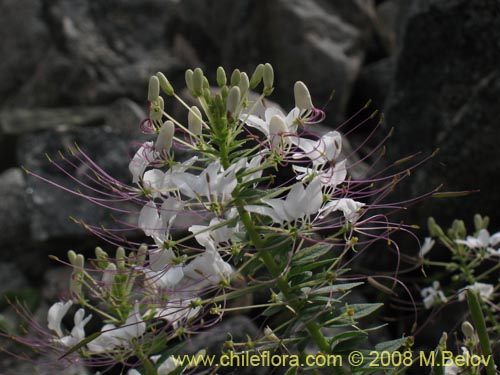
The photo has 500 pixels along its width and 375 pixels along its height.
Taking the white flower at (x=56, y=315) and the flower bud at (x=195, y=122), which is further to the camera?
the white flower at (x=56, y=315)

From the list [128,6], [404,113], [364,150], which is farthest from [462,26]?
[128,6]

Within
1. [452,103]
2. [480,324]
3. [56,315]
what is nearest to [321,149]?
[480,324]

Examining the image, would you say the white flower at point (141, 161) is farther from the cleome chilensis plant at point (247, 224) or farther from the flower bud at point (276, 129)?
the flower bud at point (276, 129)

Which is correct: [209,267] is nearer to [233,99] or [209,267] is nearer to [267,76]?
[233,99]

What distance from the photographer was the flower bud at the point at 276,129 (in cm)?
189

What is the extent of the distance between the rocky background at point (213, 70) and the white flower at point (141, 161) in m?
1.31

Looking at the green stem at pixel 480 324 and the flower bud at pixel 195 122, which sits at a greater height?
the flower bud at pixel 195 122

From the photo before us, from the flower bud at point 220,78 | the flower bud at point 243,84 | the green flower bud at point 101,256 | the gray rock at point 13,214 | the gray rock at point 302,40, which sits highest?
the flower bud at point 243,84

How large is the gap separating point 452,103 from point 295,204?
3.08 meters

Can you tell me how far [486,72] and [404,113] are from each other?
58 centimetres

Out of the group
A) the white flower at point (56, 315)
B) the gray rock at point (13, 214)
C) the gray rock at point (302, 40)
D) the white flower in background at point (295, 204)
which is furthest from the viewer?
the gray rock at point (302, 40)

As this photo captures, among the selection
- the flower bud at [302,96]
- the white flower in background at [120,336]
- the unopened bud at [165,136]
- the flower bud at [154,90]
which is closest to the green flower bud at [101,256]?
the white flower in background at [120,336]

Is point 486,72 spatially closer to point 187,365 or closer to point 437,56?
point 437,56

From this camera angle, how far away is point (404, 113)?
4.78 meters
